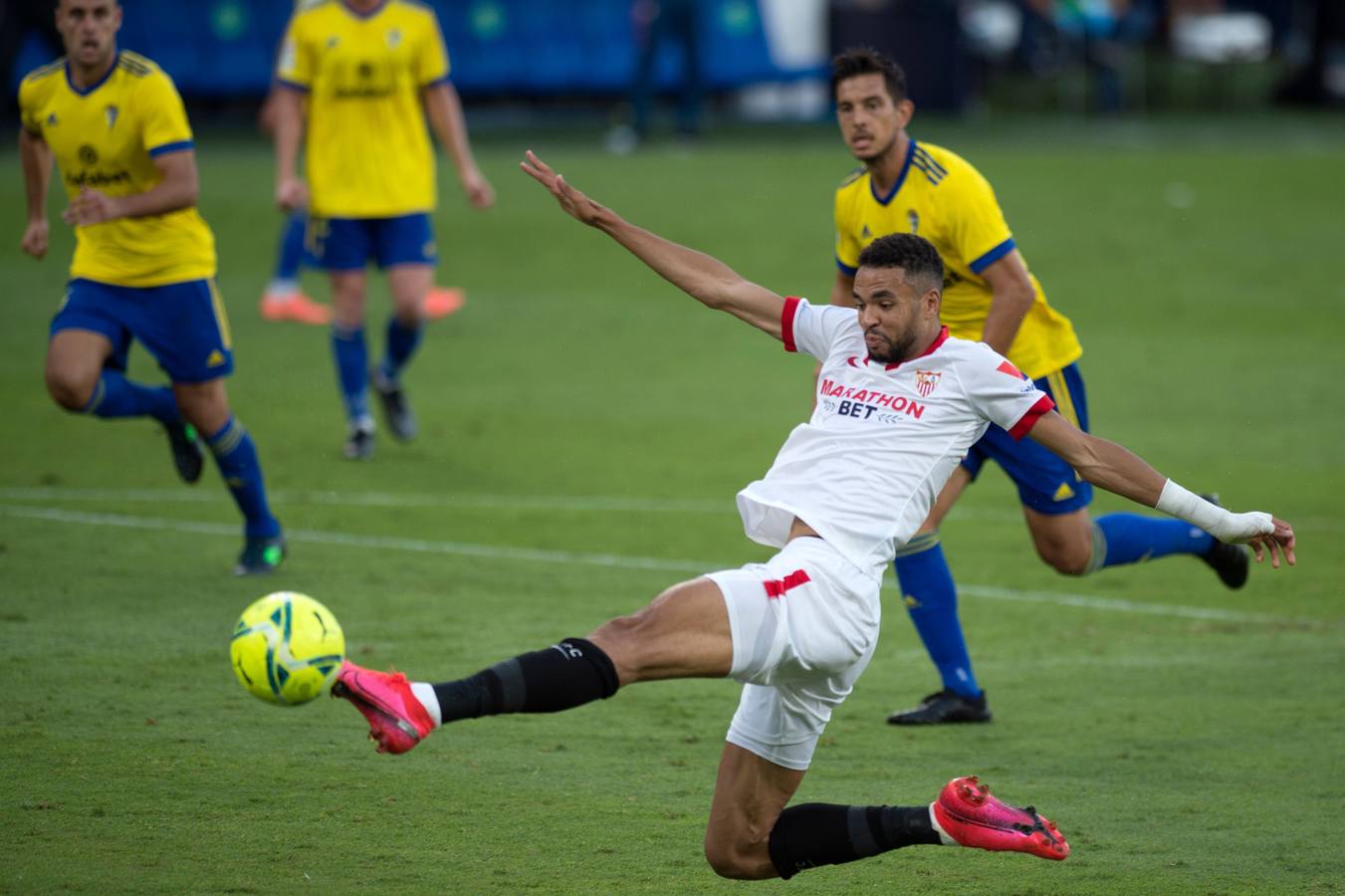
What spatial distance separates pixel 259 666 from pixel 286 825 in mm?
1119

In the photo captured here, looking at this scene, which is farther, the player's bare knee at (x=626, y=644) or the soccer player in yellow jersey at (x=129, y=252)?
the soccer player in yellow jersey at (x=129, y=252)

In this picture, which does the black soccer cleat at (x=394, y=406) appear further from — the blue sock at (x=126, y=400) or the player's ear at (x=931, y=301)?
the player's ear at (x=931, y=301)

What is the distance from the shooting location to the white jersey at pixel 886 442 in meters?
5.06

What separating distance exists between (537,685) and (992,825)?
1323 millimetres

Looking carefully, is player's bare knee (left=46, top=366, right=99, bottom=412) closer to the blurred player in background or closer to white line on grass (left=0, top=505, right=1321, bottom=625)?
white line on grass (left=0, top=505, right=1321, bottom=625)

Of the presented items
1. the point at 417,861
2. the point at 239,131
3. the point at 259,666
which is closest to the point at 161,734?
the point at 417,861

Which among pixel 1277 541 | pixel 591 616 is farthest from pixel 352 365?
pixel 1277 541

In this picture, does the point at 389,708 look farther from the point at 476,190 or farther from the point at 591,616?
the point at 476,190

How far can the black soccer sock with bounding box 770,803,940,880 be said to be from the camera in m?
5.03

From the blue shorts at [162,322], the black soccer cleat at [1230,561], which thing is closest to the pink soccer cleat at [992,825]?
the black soccer cleat at [1230,561]

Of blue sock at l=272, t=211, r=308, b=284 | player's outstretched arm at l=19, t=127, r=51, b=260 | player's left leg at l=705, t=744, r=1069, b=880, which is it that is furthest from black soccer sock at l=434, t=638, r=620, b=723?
blue sock at l=272, t=211, r=308, b=284

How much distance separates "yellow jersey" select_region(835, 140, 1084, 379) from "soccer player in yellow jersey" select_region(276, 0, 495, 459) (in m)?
4.71

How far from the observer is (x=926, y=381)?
5227 millimetres

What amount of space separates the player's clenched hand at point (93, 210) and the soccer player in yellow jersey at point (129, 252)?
39 mm
